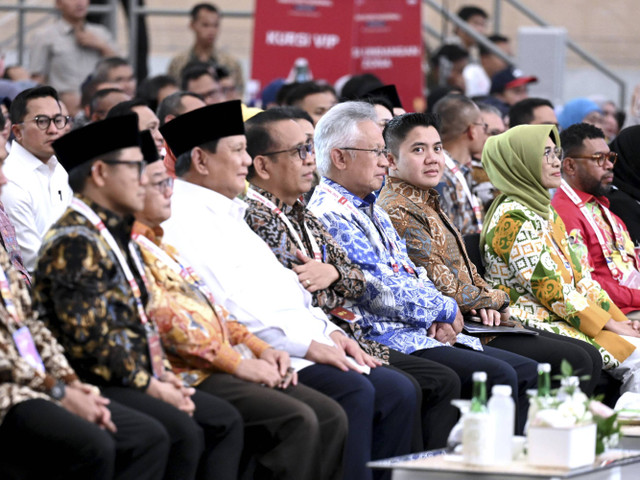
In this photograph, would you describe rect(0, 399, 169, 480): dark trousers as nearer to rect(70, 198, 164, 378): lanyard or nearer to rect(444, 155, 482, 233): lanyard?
rect(70, 198, 164, 378): lanyard

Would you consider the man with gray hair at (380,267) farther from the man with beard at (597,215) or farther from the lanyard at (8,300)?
the lanyard at (8,300)

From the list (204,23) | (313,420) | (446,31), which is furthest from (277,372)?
(446,31)

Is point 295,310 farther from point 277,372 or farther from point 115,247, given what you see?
point 115,247

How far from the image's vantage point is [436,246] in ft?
19.1

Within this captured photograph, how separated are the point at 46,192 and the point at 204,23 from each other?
4853 millimetres

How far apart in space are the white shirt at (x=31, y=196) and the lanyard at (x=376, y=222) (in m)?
1.17

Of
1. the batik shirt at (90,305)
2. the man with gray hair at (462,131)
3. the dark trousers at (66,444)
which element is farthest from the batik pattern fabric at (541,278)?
the dark trousers at (66,444)

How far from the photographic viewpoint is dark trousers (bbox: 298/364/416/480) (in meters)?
4.75

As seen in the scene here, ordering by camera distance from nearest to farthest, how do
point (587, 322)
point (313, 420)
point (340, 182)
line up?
1. point (313, 420)
2. point (340, 182)
3. point (587, 322)

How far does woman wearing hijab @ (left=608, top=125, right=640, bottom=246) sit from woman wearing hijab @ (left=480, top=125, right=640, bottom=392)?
33.6 inches

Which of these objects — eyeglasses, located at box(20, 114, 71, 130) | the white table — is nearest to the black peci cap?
eyeglasses, located at box(20, 114, 71, 130)

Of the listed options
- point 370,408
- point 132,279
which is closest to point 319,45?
point 370,408

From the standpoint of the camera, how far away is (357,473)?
479 cm

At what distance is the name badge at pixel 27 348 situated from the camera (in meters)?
3.91
